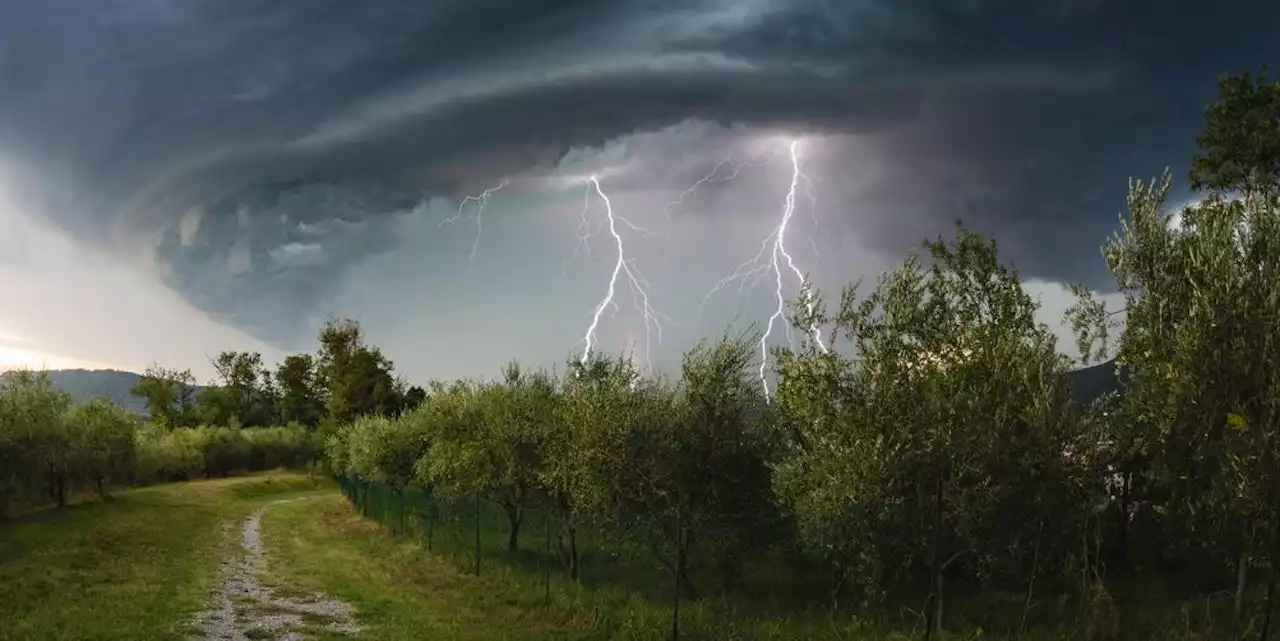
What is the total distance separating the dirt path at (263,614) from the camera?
78.2 ft

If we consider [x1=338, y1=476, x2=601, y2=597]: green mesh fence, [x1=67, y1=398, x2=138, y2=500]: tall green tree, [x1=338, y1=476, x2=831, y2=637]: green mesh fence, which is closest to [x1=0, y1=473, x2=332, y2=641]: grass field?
[x1=67, y1=398, x2=138, y2=500]: tall green tree

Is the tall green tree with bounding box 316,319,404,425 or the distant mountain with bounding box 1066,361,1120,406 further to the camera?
the tall green tree with bounding box 316,319,404,425

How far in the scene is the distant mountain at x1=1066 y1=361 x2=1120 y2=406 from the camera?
907 inches

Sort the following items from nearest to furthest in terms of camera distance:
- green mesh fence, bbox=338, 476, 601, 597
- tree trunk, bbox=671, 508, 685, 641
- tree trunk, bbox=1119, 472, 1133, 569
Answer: tree trunk, bbox=671, 508, 685, 641 → tree trunk, bbox=1119, 472, 1133, 569 → green mesh fence, bbox=338, 476, 601, 597

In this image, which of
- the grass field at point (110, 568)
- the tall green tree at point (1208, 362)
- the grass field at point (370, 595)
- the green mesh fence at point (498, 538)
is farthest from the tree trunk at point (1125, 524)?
the grass field at point (110, 568)

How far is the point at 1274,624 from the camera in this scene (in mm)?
20625

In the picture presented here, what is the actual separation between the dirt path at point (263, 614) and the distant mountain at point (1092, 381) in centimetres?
2168

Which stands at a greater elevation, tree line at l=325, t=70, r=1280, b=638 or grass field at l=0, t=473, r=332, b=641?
tree line at l=325, t=70, r=1280, b=638

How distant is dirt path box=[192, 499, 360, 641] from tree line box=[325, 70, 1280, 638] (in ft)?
27.6

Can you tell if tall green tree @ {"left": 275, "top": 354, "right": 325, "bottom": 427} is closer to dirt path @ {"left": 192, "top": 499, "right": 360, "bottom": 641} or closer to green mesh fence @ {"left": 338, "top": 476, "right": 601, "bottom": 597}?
green mesh fence @ {"left": 338, "top": 476, "right": 601, "bottom": 597}

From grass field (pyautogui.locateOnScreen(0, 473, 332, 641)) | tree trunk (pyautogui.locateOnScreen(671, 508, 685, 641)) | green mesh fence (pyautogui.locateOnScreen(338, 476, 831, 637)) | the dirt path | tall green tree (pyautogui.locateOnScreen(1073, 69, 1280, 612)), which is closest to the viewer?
tall green tree (pyautogui.locateOnScreen(1073, 69, 1280, 612))

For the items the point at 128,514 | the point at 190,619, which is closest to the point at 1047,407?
the point at 190,619

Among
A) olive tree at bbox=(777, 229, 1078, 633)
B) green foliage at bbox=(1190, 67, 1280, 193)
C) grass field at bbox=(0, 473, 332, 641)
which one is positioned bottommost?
grass field at bbox=(0, 473, 332, 641)

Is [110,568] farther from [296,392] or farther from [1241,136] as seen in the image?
[296,392]
